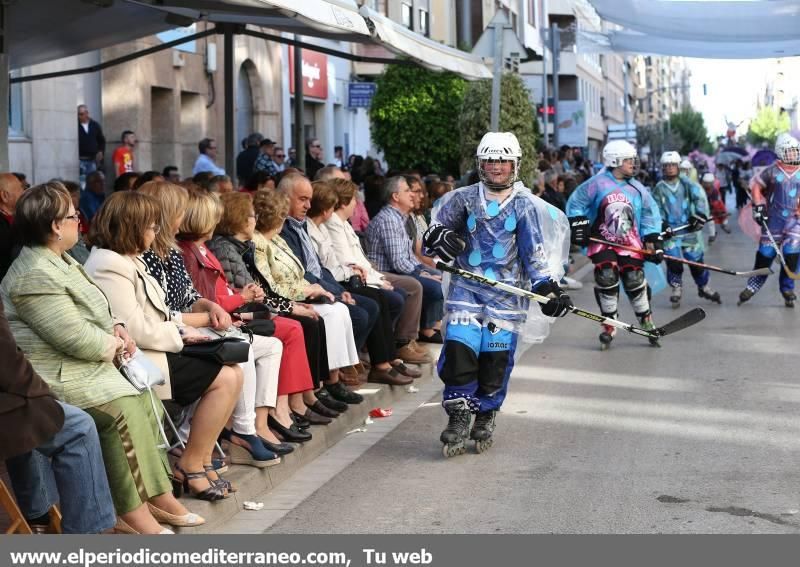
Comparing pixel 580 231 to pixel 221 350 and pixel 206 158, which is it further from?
pixel 221 350

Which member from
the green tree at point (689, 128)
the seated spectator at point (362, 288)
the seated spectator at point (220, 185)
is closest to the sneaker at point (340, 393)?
the seated spectator at point (362, 288)

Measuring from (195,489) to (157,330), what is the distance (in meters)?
0.76

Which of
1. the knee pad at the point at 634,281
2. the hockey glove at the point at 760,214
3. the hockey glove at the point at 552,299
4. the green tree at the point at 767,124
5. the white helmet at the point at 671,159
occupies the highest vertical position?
the green tree at the point at 767,124

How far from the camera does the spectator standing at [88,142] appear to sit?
1761cm

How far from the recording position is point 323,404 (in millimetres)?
9289

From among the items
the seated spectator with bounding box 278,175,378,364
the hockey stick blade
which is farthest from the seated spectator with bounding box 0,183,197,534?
the hockey stick blade

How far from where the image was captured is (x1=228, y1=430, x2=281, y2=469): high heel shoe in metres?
7.71

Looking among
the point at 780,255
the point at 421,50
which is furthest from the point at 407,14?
the point at 421,50

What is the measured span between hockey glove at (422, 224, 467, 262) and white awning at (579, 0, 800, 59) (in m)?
10.7

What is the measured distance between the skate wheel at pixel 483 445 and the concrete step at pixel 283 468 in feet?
2.98

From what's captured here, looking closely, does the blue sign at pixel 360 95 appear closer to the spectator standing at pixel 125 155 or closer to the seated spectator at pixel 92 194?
the spectator standing at pixel 125 155

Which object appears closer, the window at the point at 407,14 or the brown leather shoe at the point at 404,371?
the brown leather shoe at the point at 404,371

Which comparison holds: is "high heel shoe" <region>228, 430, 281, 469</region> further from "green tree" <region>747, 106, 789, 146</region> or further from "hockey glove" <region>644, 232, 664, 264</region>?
"green tree" <region>747, 106, 789, 146</region>

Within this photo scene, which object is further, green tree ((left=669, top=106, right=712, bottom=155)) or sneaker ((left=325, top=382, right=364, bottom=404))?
green tree ((left=669, top=106, right=712, bottom=155))
